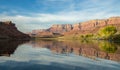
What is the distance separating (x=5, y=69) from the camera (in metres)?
20.9

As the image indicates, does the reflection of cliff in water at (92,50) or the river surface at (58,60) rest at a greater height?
the river surface at (58,60)

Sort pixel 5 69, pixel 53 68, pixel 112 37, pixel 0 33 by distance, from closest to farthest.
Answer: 1. pixel 5 69
2. pixel 53 68
3. pixel 112 37
4. pixel 0 33

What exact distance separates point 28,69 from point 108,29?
476 ft

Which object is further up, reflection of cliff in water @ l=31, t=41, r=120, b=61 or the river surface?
the river surface

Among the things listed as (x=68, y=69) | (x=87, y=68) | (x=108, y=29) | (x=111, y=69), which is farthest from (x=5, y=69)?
(x=108, y=29)

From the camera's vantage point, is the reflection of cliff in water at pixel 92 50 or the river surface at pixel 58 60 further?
the reflection of cliff in water at pixel 92 50

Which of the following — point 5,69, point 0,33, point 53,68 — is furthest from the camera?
point 0,33

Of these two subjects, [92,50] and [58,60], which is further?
[92,50]

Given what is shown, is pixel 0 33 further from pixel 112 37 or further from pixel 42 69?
pixel 42 69

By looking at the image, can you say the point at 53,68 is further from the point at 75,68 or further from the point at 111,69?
the point at 111,69

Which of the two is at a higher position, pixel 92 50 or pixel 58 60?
pixel 58 60

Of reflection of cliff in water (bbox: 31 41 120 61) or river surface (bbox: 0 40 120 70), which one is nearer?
river surface (bbox: 0 40 120 70)

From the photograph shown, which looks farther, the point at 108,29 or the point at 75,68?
the point at 108,29

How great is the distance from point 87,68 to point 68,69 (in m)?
2.43
